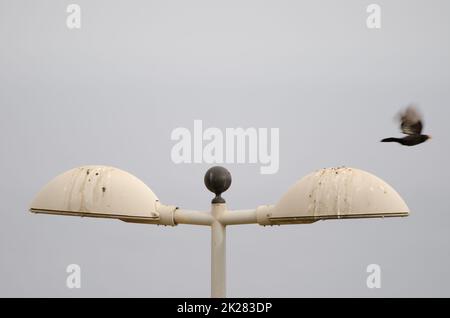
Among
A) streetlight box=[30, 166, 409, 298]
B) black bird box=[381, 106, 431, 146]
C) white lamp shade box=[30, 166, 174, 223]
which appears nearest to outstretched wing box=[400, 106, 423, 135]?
black bird box=[381, 106, 431, 146]

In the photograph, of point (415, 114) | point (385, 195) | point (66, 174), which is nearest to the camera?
point (385, 195)

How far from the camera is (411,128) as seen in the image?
3400cm

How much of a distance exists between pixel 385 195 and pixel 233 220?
375 cm

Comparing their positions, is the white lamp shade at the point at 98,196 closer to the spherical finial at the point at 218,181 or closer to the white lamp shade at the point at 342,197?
the spherical finial at the point at 218,181

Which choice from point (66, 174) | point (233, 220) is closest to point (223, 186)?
point (233, 220)

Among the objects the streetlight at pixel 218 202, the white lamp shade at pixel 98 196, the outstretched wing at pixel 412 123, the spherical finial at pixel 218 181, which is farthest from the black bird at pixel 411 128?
the white lamp shade at pixel 98 196

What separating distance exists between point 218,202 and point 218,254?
3.29ft

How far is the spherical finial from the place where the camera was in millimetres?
32719

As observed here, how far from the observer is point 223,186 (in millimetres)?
32812

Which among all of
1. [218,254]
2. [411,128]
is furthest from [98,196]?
[411,128]

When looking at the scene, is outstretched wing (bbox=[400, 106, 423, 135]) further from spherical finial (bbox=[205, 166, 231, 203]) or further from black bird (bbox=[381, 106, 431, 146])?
spherical finial (bbox=[205, 166, 231, 203])

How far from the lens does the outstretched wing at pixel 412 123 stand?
3394cm

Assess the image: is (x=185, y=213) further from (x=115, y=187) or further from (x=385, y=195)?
(x=385, y=195)

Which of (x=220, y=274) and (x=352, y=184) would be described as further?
(x=220, y=274)
